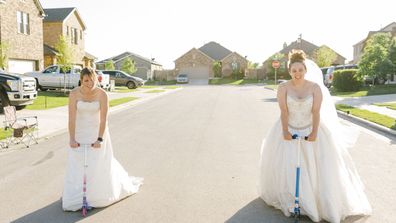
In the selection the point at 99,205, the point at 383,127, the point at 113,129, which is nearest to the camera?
the point at 99,205

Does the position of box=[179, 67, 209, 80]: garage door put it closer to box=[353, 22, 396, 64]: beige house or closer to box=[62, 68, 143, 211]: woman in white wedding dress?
box=[353, 22, 396, 64]: beige house

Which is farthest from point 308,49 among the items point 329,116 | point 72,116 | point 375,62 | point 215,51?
point 72,116

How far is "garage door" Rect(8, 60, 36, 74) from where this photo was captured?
26.9 m

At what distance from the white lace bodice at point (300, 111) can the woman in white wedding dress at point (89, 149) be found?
2.40m

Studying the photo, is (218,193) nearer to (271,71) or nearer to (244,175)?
(244,175)

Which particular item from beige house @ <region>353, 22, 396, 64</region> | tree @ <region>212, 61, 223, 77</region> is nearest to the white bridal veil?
beige house @ <region>353, 22, 396, 64</region>

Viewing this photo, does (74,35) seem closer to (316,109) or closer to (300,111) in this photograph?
(300,111)

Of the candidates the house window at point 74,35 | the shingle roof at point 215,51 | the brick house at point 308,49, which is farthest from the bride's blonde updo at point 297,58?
the shingle roof at point 215,51

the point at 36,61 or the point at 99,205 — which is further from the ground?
the point at 36,61

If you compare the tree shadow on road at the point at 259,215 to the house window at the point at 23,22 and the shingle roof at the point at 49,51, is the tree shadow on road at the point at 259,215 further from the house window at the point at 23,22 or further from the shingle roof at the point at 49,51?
the shingle roof at the point at 49,51

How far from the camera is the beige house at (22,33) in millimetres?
26039

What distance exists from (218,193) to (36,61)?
28986 mm

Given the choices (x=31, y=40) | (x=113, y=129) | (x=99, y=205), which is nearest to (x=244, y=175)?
(x=99, y=205)

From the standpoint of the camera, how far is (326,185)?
4672mm
